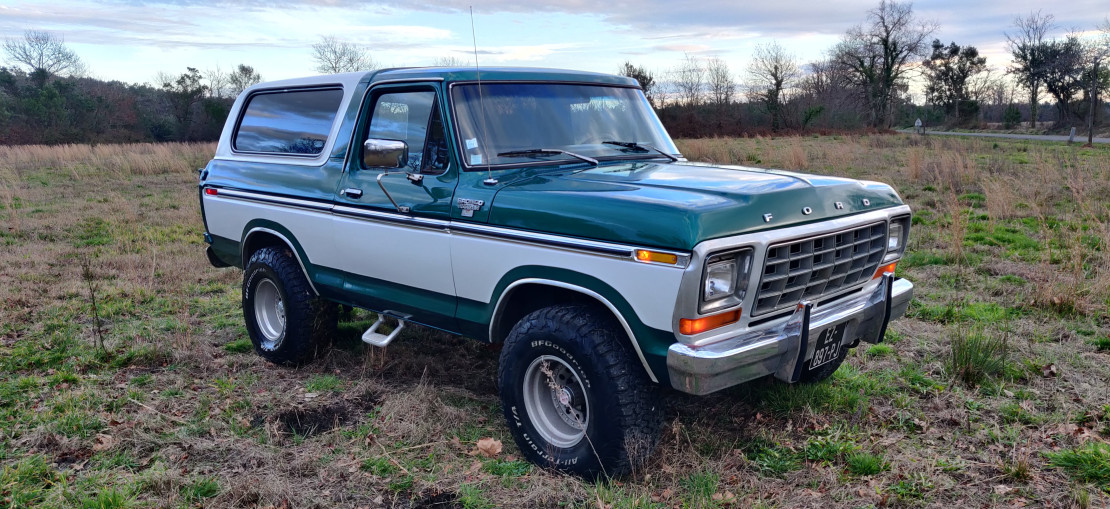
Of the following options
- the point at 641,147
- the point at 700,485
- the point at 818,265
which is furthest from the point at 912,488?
the point at 641,147

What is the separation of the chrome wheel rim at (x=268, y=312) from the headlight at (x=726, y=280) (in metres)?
3.62

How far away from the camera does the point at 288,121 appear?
5289mm

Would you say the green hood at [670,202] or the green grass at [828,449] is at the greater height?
the green hood at [670,202]

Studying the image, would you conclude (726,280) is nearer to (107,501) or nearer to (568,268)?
(568,268)

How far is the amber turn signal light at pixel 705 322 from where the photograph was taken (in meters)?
3.06

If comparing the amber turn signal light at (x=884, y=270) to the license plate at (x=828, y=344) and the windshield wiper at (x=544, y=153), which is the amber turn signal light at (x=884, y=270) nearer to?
the license plate at (x=828, y=344)

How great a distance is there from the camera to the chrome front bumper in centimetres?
305

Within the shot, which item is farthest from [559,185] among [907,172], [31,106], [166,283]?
[31,106]

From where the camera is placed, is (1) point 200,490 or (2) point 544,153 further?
(2) point 544,153

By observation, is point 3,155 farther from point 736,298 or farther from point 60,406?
point 736,298

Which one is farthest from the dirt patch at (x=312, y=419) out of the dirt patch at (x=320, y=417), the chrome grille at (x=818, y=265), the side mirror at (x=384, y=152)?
the chrome grille at (x=818, y=265)

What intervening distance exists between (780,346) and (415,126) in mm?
2425

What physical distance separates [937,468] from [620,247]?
203 centimetres

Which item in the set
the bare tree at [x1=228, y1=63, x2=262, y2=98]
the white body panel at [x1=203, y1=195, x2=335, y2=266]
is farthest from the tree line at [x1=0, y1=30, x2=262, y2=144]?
the white body panel at [x1=203, y1=195, x2=335, y2=266]
